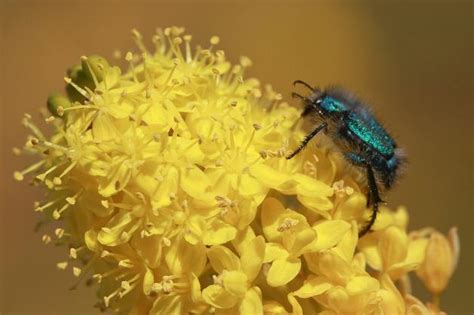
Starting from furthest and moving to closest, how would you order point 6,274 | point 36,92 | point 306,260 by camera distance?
point 36,92 → point 6,274 → point 306,260

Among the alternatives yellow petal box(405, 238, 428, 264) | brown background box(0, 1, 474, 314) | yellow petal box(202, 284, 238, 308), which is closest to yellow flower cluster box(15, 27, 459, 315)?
yellow petal box(202, 284, 238, 308)

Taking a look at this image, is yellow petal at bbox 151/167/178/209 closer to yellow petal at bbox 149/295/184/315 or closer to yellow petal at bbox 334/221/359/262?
yellow petal at bbox 149/295/184/315

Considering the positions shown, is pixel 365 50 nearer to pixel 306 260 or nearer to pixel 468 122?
pixel 468 122

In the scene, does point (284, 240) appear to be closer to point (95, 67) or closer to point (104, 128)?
point (104, 128)

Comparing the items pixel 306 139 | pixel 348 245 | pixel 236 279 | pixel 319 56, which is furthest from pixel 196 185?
pixel 319 56

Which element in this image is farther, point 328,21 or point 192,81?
point 328,21

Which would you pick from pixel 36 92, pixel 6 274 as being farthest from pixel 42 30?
pixel 6 274

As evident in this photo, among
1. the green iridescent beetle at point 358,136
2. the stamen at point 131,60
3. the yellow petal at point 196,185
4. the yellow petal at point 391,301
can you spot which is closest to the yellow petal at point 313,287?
the yellow petal at point 391,301
